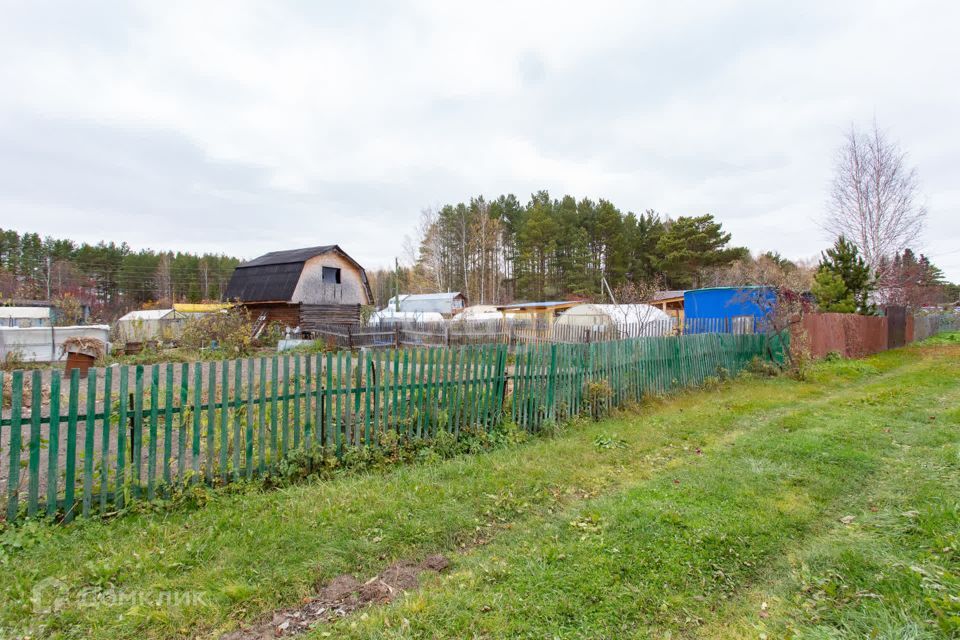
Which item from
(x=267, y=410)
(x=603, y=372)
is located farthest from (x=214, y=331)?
(x=603, y=372)

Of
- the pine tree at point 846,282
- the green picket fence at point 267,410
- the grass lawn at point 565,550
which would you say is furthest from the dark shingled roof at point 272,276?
the pine tree at point 846,282

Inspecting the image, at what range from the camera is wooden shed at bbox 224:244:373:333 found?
23.9 meters

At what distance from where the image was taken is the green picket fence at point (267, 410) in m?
3.52

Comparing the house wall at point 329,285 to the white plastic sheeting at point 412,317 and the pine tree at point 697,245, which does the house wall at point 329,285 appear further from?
the pine tree at point 697,245

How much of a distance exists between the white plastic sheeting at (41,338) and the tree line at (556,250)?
2988 centimetres

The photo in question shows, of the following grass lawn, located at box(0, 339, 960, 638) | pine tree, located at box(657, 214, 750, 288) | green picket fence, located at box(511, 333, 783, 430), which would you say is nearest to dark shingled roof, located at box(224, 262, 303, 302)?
green picket fence, located at box(511, 333, 783, 430)

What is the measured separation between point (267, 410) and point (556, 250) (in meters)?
43.5

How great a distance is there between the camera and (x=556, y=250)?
47.2m

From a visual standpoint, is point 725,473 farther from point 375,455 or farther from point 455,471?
point 375,455

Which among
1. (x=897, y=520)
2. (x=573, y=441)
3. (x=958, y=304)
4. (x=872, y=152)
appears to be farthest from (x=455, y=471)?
(x=958, y=304)

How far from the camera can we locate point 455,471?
4695 mm

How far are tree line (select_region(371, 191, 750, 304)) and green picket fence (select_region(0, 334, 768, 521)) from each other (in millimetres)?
36675

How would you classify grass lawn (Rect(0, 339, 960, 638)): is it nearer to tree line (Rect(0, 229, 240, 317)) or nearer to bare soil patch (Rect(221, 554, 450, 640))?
bare soil patch (Rect(221, 554, 450, 640))

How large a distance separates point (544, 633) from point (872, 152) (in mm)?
33693
